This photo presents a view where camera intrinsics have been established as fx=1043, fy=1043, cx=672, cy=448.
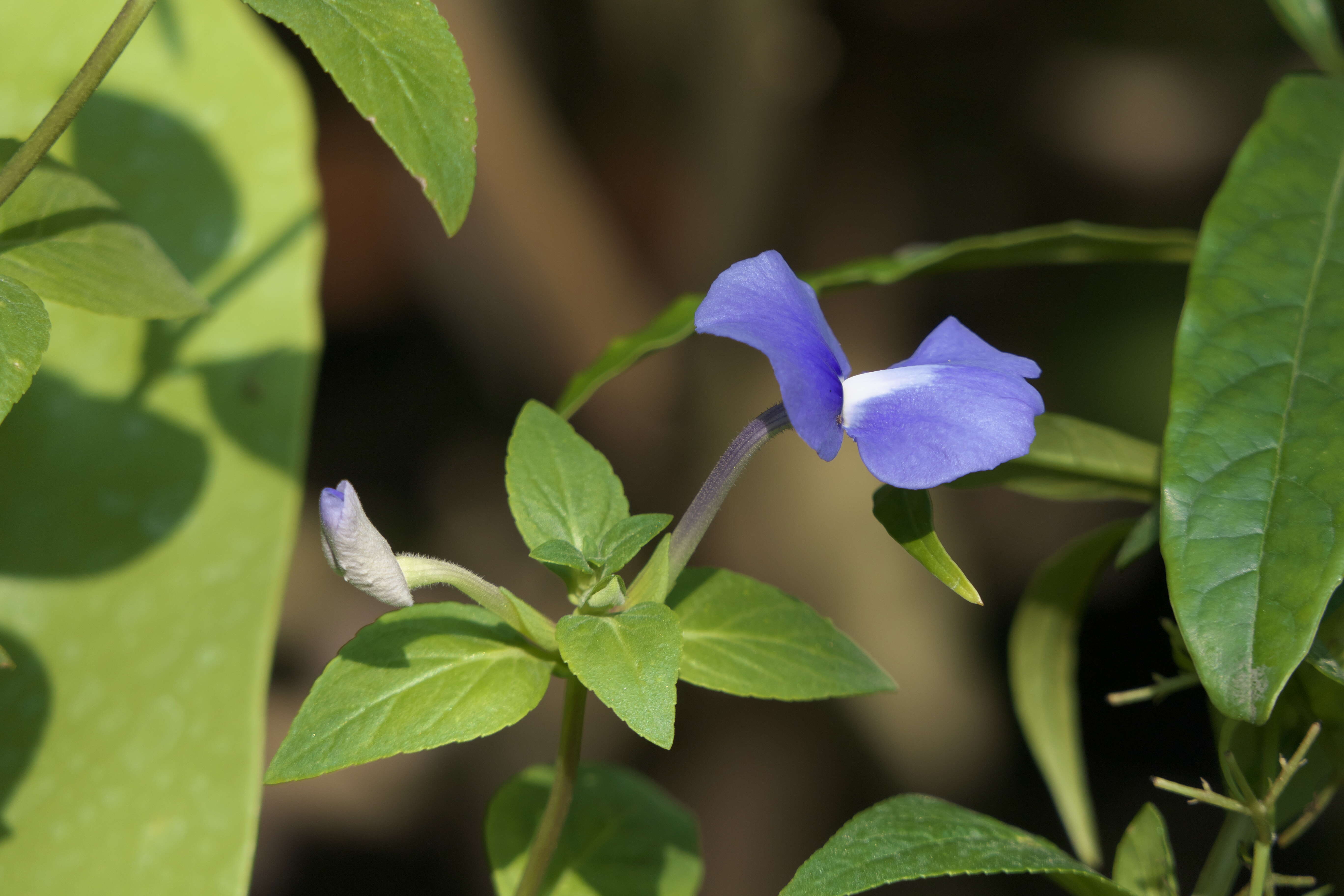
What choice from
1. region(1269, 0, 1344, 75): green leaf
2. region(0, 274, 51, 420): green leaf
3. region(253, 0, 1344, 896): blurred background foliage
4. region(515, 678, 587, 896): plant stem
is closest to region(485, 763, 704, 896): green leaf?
region(515, 678, 587, 896): plant stem

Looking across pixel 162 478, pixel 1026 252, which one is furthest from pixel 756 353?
pixel 162 478

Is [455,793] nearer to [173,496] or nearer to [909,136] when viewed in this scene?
[173,496]

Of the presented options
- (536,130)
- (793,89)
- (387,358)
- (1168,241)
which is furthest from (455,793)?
(1168,241)

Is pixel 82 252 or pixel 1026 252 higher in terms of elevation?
pixel 82 252

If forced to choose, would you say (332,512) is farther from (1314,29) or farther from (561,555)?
(1314,29)

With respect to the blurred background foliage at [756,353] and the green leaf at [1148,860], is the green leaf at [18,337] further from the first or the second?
the blurred background foliage at [756,353]
